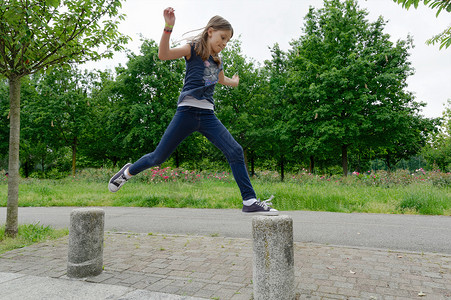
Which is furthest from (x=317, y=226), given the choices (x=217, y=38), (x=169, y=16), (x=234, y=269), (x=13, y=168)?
(x=13, y=168)

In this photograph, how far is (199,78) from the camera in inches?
126

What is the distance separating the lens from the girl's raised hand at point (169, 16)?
2.72 metres

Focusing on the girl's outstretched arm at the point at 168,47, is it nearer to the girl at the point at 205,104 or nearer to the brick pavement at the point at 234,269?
the girl at the point at 205,104

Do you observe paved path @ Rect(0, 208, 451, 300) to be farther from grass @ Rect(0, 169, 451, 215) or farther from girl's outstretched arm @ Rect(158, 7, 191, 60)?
girl's outstretched arm @ Rect(158, 7, 191, 60)

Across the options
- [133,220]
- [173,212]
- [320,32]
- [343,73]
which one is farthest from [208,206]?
[320,32]

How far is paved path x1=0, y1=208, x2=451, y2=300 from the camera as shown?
3.55 m

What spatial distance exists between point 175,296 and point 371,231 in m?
4.70

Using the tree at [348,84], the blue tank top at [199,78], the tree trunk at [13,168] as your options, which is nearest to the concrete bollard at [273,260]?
the blue tank top at [199,78]

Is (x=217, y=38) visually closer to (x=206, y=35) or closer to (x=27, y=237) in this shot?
(x=206, y=35)

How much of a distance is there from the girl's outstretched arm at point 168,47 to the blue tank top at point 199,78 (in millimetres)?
80

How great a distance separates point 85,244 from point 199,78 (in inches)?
108

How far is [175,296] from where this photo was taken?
11.1 ft

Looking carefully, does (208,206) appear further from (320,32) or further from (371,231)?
(320,32)

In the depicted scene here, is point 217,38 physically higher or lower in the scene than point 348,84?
lower
